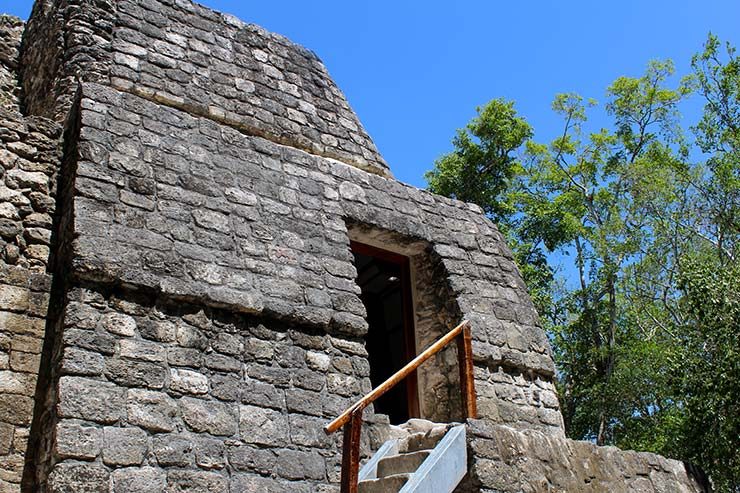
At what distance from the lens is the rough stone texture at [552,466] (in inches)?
181

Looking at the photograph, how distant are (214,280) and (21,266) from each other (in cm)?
118

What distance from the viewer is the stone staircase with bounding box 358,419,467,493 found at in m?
4.23

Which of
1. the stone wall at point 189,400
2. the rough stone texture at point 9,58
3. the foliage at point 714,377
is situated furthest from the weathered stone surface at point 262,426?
the foliage at point 714,377

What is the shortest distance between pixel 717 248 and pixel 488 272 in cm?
910

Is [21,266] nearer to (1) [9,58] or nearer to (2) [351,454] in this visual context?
(2) [351,454]

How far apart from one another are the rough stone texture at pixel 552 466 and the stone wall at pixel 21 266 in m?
2.58

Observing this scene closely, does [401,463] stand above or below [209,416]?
below

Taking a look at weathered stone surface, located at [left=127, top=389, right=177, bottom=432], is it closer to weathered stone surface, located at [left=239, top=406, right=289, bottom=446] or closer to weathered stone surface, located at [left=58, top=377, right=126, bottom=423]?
weathered stone surface, located at [left=58, top=377, right=126, bottom=423]

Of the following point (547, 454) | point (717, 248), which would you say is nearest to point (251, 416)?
point (547, 454)

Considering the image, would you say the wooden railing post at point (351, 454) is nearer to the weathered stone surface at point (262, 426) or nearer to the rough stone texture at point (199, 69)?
the weathered stone surface at point (262, 426)

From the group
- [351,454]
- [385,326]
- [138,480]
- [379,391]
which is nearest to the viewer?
[138,480]

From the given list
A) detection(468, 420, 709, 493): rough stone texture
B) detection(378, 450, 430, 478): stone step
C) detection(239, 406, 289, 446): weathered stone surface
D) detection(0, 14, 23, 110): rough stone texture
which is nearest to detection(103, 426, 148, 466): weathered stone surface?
detection(239, 406, 289, 446): weathered stone surface

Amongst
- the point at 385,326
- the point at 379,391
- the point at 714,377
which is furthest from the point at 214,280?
the point at 714,377

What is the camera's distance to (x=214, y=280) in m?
5.07
